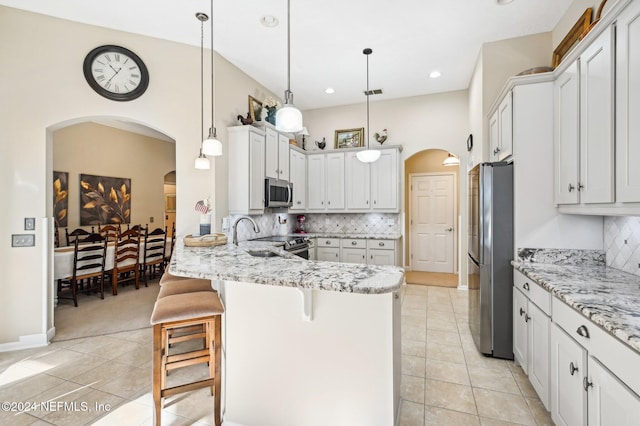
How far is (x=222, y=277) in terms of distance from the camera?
1.55 meters

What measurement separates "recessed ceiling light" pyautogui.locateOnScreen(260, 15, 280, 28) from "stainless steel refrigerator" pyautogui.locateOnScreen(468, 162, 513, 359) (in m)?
2.54

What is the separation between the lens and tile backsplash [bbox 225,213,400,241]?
5.15 m

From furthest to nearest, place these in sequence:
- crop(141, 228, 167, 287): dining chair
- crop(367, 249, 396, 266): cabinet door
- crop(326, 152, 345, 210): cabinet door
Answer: crop(326, 152, 345, 210): cabinet door, crop(141, 228, 167, 287): dining chair, crop(367, 249, 396, 266): cabinet door

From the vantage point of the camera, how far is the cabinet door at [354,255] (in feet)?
16.1

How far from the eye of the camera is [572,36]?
8.77 feet

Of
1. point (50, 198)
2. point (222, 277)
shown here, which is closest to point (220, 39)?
point (50, 198)

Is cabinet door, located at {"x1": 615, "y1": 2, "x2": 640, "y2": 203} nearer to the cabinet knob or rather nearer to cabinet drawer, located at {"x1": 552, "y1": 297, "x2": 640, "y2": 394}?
cabinet drawer, located at {"x1": 552, "y1": 297, "x2": 640, "y2": 394}

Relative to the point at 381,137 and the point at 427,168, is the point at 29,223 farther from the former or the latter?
the point at 427,168

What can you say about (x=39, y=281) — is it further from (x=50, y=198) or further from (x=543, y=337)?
(x=543, y=337)

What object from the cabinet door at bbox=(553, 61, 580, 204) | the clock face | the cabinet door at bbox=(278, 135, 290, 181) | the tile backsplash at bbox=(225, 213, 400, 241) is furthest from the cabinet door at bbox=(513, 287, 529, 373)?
the clock face

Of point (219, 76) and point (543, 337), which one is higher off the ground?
point (219, 76)

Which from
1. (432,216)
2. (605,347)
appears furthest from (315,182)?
(605,347)

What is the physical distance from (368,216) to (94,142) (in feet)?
18.0

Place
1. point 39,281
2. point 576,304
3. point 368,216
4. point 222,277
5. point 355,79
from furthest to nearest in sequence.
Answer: point 368,216 → point 355,79 → point 39,281 → point 222,277 → point 576,304
